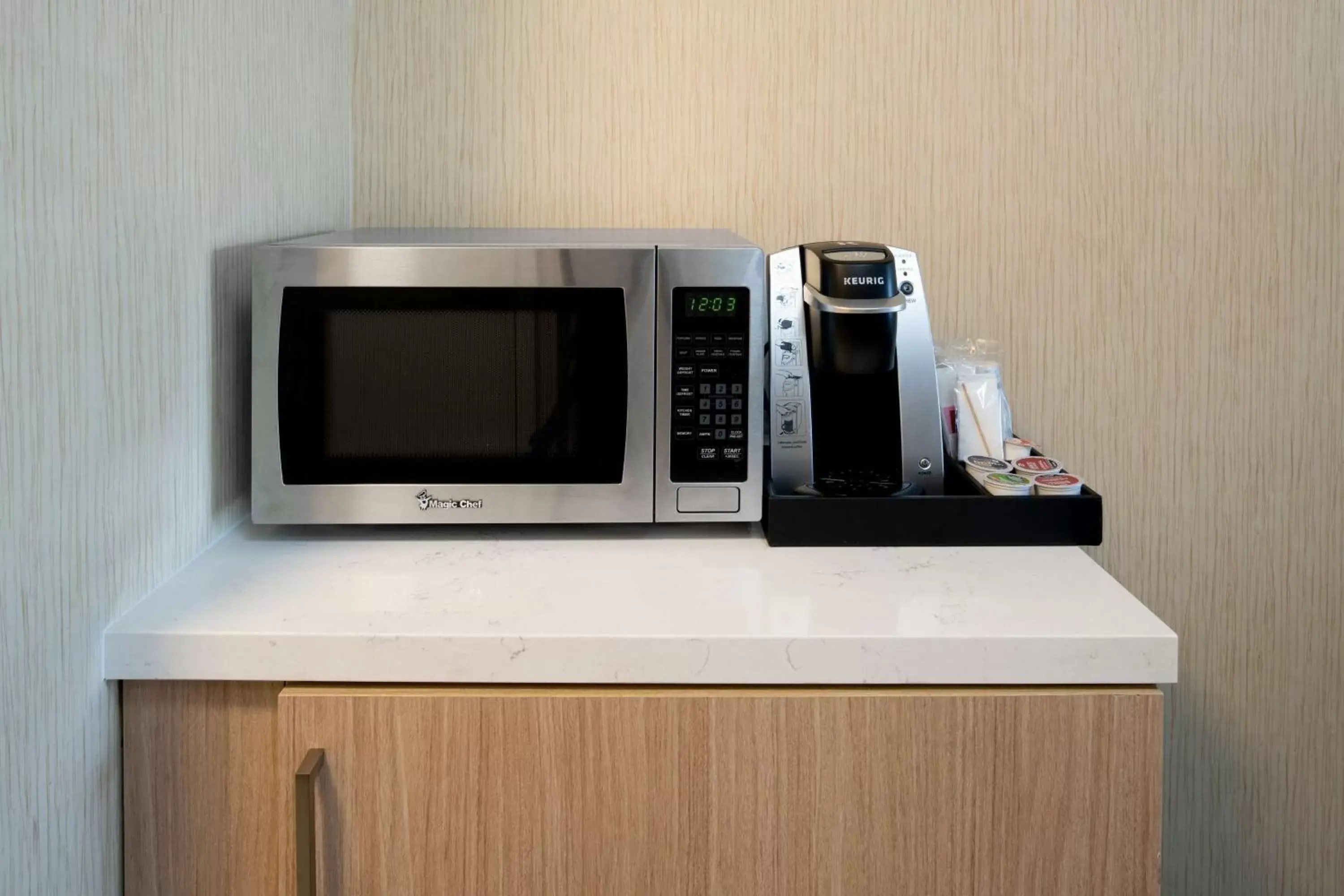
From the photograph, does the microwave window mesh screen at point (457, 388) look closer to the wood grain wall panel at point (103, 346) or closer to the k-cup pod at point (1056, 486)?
the wood grain wall panel at point (103, 346)

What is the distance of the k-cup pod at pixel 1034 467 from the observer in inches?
52.6

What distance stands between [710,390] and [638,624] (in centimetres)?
33

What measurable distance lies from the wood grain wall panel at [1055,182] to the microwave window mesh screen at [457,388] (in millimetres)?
418

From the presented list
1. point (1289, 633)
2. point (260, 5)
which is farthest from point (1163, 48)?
point (260, 5)

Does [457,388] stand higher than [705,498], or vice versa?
[457,388]

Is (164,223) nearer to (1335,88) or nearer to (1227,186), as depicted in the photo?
(1227,186)

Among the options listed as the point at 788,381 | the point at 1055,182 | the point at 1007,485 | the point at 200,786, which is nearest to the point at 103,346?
the point at 200,786

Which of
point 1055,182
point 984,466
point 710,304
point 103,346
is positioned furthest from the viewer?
point 1055,182

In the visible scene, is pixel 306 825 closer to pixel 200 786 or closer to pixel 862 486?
pixel 200 786

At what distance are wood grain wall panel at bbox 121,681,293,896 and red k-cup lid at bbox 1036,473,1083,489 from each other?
2.51 ft

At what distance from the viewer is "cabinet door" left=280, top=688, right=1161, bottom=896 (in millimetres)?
1002

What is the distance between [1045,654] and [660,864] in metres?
0.35

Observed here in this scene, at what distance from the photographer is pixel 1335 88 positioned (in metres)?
1.62

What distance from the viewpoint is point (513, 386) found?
1.29 m
